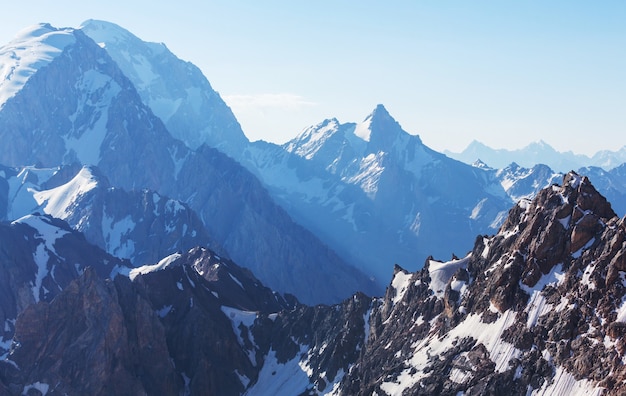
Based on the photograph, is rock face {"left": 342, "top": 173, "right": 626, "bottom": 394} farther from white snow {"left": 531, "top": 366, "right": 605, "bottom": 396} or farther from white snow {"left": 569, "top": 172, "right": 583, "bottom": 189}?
white snow {"left": 569, "top": 172, "right": 583, "bottom": 189}

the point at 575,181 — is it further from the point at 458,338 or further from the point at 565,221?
the point at 458,338

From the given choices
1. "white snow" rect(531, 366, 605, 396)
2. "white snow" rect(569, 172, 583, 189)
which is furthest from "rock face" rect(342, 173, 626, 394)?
"white snow" rect(569, 172, 583, 189)

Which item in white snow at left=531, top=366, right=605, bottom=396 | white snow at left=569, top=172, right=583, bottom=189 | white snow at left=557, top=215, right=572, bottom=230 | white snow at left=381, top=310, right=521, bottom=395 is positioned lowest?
white snow at left=381, top=310, right=521, bottom=395

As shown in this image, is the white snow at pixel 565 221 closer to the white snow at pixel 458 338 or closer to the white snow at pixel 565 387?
the white snow at pixel 458 338

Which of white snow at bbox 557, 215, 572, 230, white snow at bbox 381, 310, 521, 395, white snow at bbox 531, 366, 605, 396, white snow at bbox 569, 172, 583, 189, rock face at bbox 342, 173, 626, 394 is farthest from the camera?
white snow at bbox 569, 172, 583, 189

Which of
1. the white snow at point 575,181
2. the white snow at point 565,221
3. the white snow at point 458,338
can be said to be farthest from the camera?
the white snow at point 575,181

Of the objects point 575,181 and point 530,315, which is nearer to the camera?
point 530,315

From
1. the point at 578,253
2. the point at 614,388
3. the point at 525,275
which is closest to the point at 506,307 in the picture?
the point at 525,275

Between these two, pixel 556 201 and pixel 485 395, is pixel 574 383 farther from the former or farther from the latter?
pixel 556 201

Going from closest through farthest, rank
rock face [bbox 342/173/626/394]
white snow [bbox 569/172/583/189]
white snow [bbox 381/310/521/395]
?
rock face [bbox 342/173/626/394], white snow [bbox 381/310/521/395], white snow [bbox 569/172/583/189]

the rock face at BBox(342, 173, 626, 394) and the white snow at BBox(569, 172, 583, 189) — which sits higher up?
the white snow at BBox(569, 172, 583, 189)

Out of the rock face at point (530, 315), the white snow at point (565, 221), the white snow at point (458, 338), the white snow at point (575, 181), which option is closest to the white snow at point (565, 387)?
the rock face at point (530, 315)

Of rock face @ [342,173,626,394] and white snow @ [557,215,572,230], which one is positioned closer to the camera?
rock face @ [342,173,626,394]

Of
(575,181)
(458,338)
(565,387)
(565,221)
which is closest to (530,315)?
(458,338)
